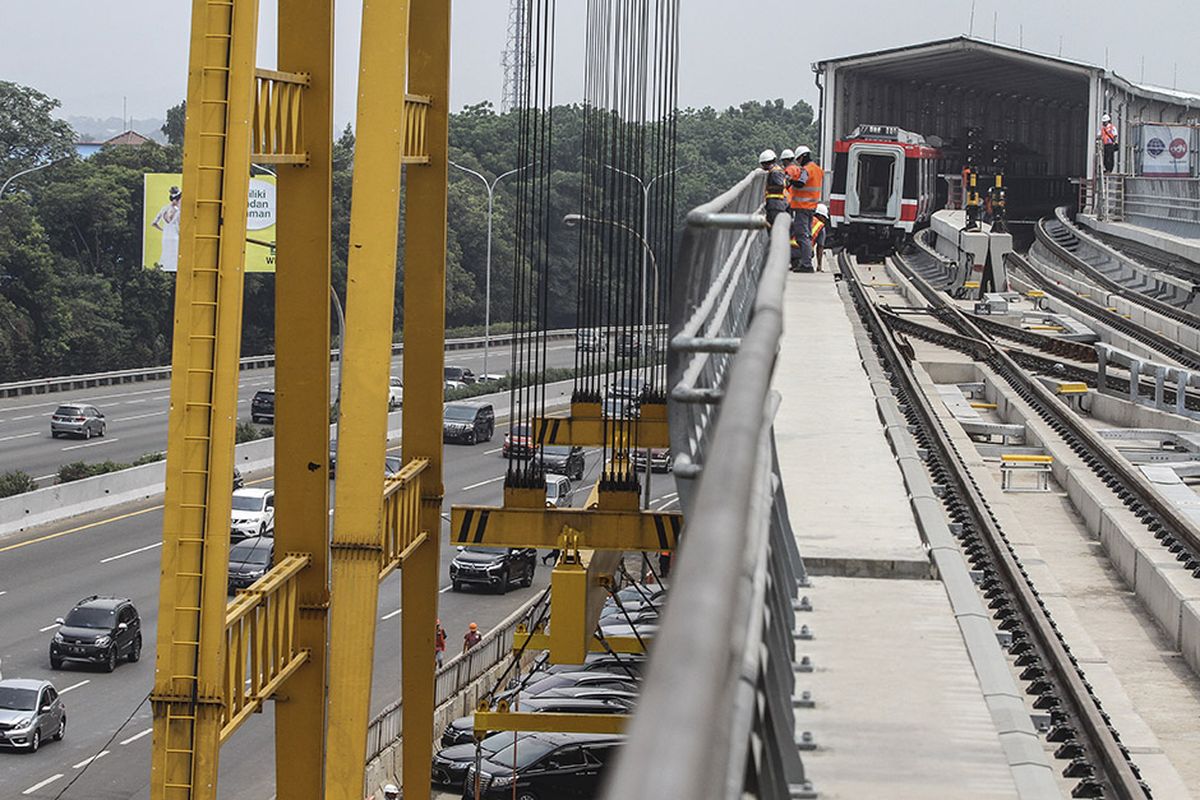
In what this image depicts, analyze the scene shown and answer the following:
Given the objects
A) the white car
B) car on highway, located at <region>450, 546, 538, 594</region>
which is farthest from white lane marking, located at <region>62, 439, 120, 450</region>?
car on highway, located at <region>450, 546, 538, 594</region>

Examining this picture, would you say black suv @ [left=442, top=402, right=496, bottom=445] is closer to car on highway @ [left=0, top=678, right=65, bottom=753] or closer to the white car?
the white car

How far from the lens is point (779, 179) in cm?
1816

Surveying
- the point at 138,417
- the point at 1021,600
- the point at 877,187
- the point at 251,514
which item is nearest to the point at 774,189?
the point at 1021,600

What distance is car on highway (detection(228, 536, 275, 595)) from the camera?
32.2 metres

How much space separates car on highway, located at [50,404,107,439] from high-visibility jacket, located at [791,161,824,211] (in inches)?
1438

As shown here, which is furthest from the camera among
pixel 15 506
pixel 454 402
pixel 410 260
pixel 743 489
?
pixel 454 402

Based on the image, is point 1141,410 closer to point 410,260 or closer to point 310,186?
Answer: point 410,260

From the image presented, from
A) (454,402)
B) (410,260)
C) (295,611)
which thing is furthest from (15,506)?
(295,611)

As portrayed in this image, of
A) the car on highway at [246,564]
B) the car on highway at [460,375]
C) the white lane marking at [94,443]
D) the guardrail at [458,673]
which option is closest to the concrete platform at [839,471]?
the guardrail at [458,673]

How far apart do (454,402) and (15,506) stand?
21.7 metres

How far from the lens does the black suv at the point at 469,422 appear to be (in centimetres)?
5591

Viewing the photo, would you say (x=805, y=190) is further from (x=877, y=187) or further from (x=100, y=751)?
(x=877, y=187)

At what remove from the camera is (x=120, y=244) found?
73625 millimetres

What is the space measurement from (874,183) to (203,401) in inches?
1329
